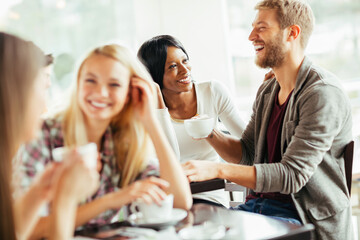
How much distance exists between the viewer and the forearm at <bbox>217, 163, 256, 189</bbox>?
177 centimetres

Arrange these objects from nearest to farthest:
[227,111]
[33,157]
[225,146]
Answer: [33,157] < [225,146] < [227,111]

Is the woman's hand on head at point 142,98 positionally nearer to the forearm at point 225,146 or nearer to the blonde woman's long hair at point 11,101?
the blonde woman's long hair at point 11,101

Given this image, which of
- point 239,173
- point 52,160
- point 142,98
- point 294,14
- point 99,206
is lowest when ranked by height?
point 239,173

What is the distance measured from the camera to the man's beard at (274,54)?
2062mm

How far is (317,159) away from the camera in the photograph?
178cm

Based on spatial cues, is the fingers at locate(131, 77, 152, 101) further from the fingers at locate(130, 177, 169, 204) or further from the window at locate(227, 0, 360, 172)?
the window at locate(227, 0, 360, 172)

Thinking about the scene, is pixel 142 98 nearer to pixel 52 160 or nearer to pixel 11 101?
pixel 52 160

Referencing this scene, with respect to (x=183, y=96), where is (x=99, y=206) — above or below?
below

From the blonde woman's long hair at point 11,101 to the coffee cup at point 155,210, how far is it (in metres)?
0.39

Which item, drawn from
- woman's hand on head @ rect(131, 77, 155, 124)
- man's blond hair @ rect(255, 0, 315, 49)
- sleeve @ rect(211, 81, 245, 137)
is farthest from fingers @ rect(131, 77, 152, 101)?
sleeve @ rect(211, 81, 245, 137)

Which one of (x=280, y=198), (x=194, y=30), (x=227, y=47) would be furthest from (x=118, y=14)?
(x=280, y=198)

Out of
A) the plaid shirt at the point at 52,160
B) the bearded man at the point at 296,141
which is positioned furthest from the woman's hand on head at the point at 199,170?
the plaid shirt at the point at 52,160

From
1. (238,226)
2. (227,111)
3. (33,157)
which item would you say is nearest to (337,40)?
(227,111)

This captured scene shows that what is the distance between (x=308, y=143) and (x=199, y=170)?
444mm
